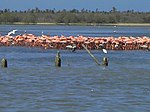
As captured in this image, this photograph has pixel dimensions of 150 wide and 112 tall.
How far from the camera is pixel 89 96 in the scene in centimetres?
1905

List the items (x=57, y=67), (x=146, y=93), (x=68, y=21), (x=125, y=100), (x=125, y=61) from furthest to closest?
(x=68, y=21)
(x=125, y=61)
(x=57, y=67)
(x=146, y=93)
(x=125, y=100)

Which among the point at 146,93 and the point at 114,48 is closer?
the point at 146,93

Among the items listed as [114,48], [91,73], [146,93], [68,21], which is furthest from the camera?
[68,21]

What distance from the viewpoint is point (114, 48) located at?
43656 mm

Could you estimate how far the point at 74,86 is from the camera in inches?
843

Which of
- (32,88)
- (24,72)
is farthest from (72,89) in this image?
(24,72)

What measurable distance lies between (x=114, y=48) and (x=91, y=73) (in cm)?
1778

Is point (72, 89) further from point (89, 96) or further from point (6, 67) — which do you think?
point (6, 67)

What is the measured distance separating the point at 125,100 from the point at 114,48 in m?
25.4

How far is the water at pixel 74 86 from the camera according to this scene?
17422 mm

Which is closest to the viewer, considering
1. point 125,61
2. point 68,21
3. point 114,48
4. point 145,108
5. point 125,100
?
point 145,108

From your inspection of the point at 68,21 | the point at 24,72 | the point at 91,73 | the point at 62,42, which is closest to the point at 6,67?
the point at 24,72

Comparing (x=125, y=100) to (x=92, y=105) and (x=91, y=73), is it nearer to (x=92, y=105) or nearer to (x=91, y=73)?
(x=92, y=105)

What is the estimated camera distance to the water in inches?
686
